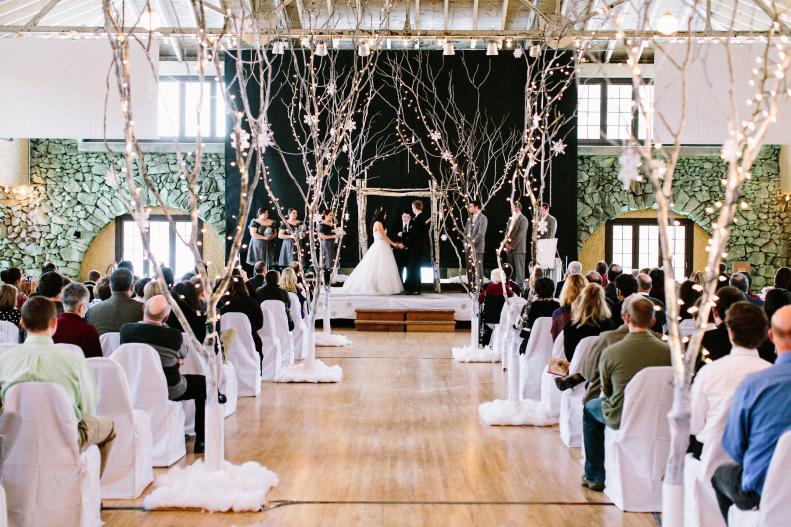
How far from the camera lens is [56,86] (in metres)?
14.8

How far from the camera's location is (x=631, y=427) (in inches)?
166

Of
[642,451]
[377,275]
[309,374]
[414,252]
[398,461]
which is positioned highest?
[414,252]

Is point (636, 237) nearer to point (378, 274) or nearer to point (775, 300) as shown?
point (378, 274)

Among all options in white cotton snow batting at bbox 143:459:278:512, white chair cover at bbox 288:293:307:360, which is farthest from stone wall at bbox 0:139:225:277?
white cotton snow batting at bbox 143:459:278:512

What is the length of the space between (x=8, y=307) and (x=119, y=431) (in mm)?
2207

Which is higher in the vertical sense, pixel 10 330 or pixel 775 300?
pixel 775 300

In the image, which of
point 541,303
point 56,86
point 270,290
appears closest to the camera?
point 541,303

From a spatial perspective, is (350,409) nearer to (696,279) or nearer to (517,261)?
(696,279)

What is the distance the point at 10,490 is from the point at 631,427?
2.74 meters

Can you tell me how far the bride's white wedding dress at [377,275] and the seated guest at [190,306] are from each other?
23.8ft

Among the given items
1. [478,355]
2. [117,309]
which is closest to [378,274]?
[478,355]

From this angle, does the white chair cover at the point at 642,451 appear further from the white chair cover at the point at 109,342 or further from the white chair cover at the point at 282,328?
the white chair cover at the point at 282,328

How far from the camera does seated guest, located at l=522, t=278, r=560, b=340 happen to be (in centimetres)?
690

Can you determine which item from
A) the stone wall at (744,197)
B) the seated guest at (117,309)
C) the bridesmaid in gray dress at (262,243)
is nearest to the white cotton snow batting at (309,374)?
the seated guest at (117,309)
